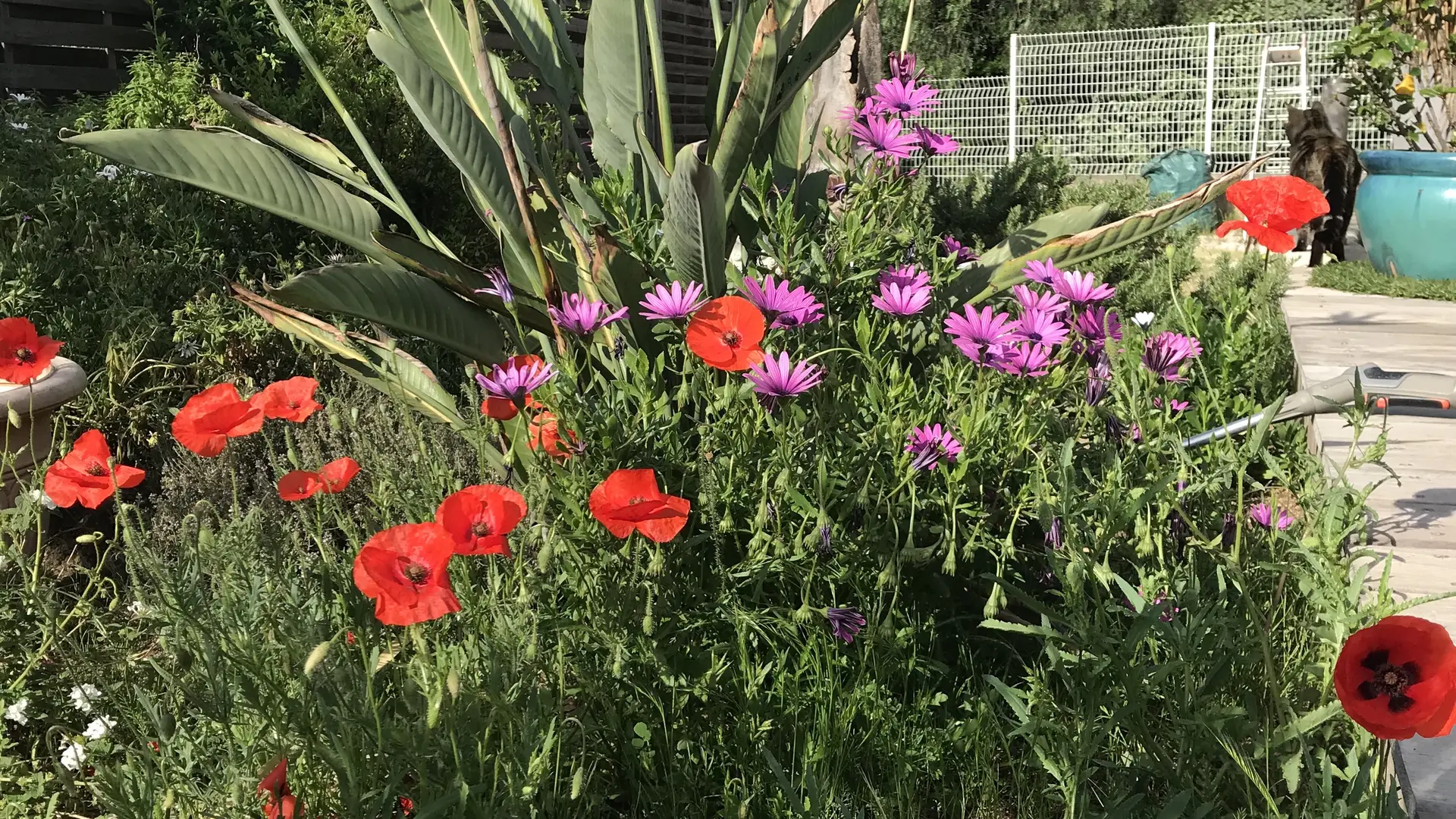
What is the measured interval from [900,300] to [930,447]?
0.28 metres

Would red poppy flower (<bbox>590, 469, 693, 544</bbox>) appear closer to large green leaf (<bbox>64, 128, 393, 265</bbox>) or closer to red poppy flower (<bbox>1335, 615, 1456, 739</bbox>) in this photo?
red poppy flower (<bbox>1335, 615, 1456, 739</bbox>)

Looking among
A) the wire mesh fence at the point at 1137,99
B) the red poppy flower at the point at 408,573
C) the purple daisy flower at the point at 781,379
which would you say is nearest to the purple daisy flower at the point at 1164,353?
the purple daisy flower at the point at 781,379

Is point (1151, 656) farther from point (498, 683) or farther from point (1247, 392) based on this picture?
point (1247, 392)

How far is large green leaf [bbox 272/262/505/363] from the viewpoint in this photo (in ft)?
5.95

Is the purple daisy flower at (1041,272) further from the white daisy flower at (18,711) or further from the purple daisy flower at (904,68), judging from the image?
the white daisy flower at (18,711)

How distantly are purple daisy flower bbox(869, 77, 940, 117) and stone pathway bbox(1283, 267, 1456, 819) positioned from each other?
3.02ft

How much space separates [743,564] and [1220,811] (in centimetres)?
64

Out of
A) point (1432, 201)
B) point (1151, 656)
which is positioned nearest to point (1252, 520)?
point (1151, 656)

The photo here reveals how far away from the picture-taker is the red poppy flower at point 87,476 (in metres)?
1.42

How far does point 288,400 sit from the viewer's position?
4.86ft

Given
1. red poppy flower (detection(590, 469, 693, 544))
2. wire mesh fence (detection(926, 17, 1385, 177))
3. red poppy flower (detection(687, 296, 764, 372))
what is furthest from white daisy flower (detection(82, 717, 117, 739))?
wire mesh fence (detection(926, 17, 1385, 177))

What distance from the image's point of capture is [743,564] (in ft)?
4.56

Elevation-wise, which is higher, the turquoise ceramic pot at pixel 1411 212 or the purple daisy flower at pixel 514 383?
the purple daisy flower at pixel 514 383

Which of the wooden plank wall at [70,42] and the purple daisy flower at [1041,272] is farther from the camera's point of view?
the wooden plank wall at [70,42]
